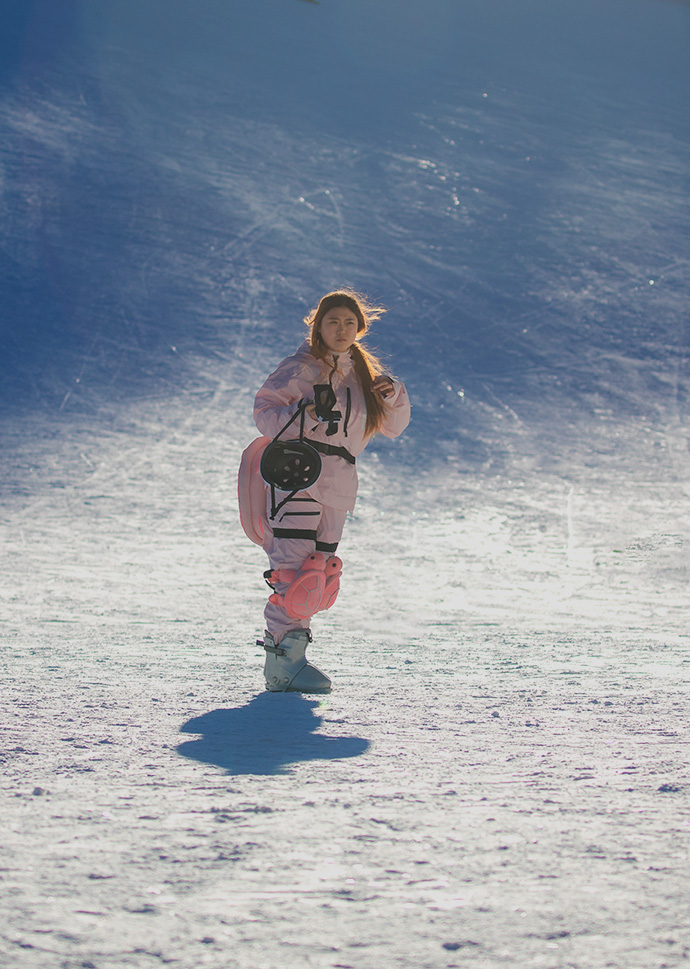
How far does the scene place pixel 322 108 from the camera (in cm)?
1488

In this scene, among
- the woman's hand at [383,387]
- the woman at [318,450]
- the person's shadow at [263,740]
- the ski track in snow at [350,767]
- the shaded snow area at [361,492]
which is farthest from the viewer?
the woman's hand at [383,387]

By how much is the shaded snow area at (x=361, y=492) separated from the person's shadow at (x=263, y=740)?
0.04ft

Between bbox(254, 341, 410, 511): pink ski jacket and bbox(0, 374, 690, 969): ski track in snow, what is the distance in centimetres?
61

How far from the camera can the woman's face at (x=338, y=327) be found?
115 inches

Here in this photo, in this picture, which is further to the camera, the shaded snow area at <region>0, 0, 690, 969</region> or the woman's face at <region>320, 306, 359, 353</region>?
the woman's face at <region>320, 306, 359, 353</region>

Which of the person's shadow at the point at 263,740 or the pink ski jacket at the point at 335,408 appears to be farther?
the pink ski jacket at the point at 335,408

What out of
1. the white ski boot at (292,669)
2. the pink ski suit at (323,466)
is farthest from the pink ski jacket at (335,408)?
the white ski boot at (292,669)

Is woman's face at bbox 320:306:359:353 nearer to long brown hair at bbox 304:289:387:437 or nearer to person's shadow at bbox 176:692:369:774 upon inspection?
long brown hair at bbox 304:289:387:437

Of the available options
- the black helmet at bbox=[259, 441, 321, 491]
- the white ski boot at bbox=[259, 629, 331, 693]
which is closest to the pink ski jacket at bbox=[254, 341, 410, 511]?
the black helmet at bbox=[259, 441, 321, 491]

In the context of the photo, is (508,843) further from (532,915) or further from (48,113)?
(48,113)

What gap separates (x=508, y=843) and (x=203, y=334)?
844cm

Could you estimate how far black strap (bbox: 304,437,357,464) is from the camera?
111 inches

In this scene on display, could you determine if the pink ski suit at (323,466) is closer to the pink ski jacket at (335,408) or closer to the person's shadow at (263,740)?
the pink ski jacket at (335,408)

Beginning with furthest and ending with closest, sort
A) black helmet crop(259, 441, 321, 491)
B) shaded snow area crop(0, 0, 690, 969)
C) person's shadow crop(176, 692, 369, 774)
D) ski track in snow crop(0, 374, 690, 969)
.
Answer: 1. black helmet crop(259, 441, 321, 491)
2. person's shadow crop(176, 692, 369, 774)
3. shaded snow area crop(0, 0, 690, 969)
4. ski track in snow crop(0, 374, 690, 969)
